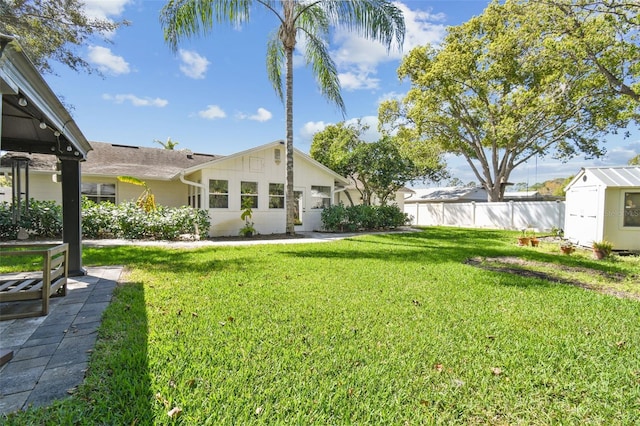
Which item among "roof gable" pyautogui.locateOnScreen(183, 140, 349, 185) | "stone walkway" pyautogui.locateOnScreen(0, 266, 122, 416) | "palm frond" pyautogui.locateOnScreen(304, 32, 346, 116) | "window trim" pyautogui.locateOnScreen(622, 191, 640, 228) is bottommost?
"stone walkway" pyautogui.locateOnScreen(0, 266, 122, 416)

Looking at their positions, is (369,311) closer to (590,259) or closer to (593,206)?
(590,259)

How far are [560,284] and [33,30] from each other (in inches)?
679

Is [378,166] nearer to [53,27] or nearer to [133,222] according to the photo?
[133,222]

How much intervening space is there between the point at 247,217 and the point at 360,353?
12.0 m

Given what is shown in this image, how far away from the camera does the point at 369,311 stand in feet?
13.5

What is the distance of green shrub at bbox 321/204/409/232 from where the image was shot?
16.0 meters

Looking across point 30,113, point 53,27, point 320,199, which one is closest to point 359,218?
point 320,199

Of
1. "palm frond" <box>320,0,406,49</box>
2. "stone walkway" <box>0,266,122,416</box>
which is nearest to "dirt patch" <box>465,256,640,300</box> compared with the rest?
"stone walkway" <box>0,266,122,416</box>

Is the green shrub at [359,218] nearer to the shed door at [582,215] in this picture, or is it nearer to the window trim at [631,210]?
the shed door at [582,215]

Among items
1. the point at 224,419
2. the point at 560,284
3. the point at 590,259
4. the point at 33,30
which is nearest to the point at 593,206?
the point at 590,259

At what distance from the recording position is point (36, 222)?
451 inches

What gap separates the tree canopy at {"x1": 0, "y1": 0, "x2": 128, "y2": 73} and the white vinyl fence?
76.0 ft

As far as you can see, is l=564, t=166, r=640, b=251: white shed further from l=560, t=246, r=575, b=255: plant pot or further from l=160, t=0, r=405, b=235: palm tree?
l=160, t=0, r=405, b=235: palm tree

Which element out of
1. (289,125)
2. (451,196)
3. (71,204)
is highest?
(289,125)
